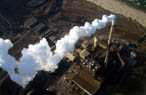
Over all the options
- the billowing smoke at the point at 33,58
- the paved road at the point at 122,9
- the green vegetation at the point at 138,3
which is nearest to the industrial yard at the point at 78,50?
the paved road at the point at 122,9

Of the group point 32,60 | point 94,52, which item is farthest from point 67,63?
point 32,60

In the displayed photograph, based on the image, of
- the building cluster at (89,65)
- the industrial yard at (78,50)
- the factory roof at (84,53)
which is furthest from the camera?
the factory roof at (84,53)

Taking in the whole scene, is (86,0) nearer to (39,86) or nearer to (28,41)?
(28,41)

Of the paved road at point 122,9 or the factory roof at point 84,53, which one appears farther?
the paved road at point 122,9

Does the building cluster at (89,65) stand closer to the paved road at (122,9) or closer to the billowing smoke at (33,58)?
the billowing smoke at (33,58)

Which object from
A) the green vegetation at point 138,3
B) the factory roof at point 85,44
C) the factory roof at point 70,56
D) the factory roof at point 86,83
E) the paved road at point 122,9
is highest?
the green vegetation at point 138,3

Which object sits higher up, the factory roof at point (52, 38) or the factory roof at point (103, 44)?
the factory roof at point (103, 44)
